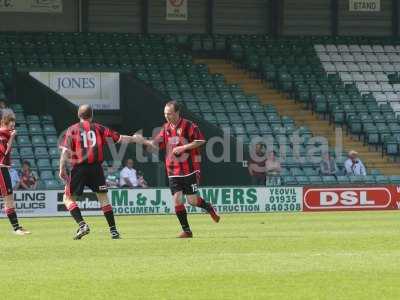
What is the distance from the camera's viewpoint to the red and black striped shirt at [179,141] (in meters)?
17.7

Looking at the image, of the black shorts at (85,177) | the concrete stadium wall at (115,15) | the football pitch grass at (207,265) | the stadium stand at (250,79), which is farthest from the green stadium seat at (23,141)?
the black shorts at (85,177)

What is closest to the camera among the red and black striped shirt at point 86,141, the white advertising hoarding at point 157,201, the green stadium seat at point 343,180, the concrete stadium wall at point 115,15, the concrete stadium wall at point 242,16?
the red and black striped shirt at point 86,141

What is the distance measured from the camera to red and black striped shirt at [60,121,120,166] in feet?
56.8

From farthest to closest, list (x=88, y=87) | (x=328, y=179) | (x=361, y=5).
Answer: (x=361, y=5)
(x=88, y=87)
(x=328, y=179)

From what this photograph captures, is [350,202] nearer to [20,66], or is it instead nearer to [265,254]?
[20,66]

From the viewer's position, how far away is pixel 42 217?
97.2 ft

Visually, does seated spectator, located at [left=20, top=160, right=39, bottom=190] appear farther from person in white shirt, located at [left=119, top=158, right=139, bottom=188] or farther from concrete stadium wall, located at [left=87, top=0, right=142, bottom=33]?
concrete stadium wall, located at [left=87, top=0, right=142, bottom=33]

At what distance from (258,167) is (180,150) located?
1560cm

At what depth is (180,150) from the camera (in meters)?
17.5

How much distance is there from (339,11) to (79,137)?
30.4 meters

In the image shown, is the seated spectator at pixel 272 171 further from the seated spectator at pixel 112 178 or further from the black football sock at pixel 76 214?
the black football sock at pixel 76 214

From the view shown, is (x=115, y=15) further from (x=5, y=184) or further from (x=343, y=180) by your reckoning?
(x=5, y=184)

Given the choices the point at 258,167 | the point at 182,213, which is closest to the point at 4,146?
the point at 182,213

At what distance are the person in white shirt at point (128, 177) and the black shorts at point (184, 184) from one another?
522 inches
